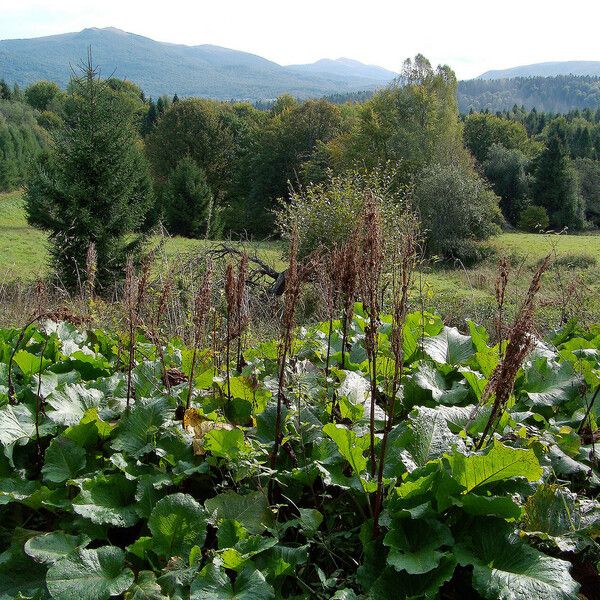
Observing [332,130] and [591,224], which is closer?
[332,130]

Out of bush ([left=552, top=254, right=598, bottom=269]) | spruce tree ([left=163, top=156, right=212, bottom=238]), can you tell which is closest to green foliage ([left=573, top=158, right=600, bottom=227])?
bush ([left=552, top=254, right=598, bottom=269])

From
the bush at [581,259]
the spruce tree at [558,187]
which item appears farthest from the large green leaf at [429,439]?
the spruce tree at [558,187]

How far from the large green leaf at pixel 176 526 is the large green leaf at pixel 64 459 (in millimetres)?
412

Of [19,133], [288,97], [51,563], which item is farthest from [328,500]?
[19,133]

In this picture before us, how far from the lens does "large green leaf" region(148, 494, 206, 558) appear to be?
1767 mm

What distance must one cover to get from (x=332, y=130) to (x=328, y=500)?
44328 mm

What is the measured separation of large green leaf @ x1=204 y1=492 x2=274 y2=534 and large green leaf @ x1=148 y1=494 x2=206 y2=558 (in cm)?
4

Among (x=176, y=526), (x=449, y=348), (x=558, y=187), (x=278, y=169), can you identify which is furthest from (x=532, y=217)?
(x=176, y=526)

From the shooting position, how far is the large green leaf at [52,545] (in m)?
1.72

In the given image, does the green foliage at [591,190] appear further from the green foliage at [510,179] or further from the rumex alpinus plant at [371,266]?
the rumex alpinus plant at [371,266]

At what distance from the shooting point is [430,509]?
1682 millimetres

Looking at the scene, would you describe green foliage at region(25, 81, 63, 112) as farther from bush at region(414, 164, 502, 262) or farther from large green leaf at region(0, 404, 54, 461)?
large green leaf at region(0, 404, 54, 461)

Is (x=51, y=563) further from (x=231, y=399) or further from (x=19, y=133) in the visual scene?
(x=19, y=133)

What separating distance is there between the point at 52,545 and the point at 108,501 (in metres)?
0.20
